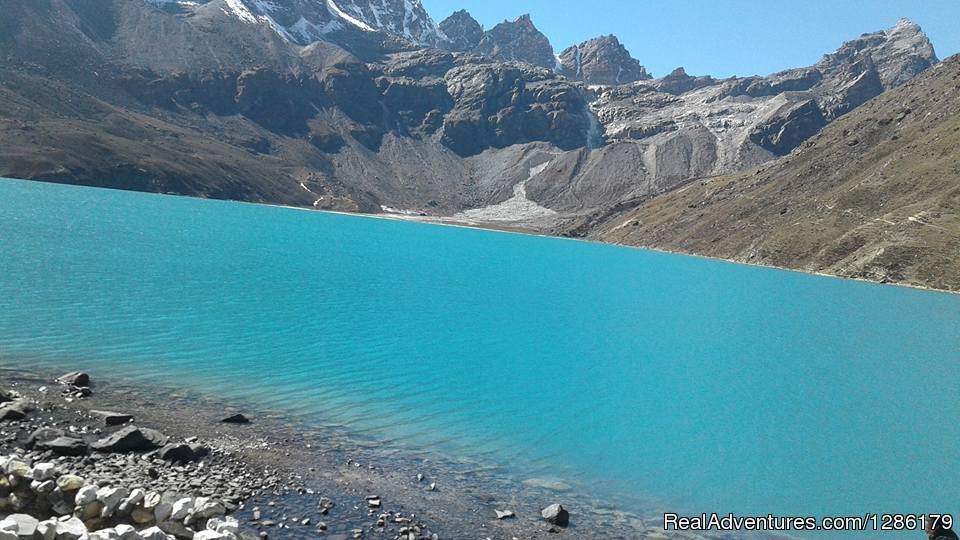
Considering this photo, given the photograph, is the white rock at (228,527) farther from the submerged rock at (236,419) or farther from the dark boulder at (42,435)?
the submerged rock at (236,419)

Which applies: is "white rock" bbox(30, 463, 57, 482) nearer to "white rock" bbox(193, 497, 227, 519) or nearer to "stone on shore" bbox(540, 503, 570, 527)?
"white rock" bbox(193, 497, 227, 519)

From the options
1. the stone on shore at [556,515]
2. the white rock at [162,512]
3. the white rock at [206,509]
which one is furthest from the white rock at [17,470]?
the stone on shore at [556,515]

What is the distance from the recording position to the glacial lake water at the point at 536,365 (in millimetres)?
25438

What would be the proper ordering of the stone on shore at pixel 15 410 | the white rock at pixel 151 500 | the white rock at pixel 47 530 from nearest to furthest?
the white rock at pixel 47 530, the white rock at pixel 151 500, the stone on shore at pixel 15 410

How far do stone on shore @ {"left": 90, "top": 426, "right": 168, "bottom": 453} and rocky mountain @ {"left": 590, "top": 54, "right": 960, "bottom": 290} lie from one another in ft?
430

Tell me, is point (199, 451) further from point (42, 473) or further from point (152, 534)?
point (152, 534)

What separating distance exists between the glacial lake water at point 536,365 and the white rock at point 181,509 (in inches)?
386

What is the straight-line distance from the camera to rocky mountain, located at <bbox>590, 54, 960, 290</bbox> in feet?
398

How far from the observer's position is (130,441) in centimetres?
2005

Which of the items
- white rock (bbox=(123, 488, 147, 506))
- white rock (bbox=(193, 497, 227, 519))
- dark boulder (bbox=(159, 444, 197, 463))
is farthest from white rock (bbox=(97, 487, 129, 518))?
dark boulder (bbox=(159, 444, 197, 463))

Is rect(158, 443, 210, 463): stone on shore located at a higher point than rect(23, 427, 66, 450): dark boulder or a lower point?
lower

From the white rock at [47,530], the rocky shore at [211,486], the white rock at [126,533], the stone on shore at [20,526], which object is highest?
the stone on shore at [20,526]

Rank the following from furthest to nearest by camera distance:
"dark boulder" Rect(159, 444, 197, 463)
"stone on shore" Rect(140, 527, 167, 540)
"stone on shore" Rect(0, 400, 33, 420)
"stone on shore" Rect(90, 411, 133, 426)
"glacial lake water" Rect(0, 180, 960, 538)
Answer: "glacial lake water" Rect(0, 180, 960, 538) → "stone on shore" Rect(90, 411, 133, 426) → "stone on shore" Rect(0, 400, 33, 420) → "dark boulder" Rect(159, 444, 197, 463) → "stone on shore" Rect(140, 527, 167, 540)

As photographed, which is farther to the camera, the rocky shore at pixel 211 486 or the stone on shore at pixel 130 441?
the stone on shore at pixel 130 441
